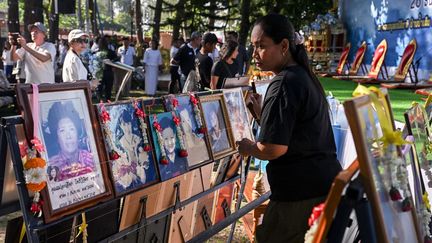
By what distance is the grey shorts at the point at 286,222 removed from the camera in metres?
2.38

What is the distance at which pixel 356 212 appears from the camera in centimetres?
169

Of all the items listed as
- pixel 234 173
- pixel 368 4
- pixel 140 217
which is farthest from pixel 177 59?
pixel 368 4

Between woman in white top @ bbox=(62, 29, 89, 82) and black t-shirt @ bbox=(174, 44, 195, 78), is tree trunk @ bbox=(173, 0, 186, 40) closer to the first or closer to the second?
black t-shirt @ bbox=(174, 44, 195, 78)

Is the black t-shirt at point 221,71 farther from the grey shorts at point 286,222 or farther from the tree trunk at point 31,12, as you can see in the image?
the tree trunk at point 31,12

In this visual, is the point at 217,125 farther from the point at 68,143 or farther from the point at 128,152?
the point at 68,143

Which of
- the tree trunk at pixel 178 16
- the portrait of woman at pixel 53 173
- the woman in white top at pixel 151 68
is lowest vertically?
the woman in white top at pixel 151 68

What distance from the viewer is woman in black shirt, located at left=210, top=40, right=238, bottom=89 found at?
636 centimetres

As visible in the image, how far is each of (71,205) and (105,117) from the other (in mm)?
503

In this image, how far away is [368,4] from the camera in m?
19.8

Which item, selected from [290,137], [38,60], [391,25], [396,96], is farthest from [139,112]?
[391,25]

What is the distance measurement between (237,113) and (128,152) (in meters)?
1.32

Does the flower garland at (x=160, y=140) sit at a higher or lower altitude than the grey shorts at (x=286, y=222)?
higher

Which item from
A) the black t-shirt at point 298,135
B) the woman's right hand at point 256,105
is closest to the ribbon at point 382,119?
the black t-shirt at point 298,135

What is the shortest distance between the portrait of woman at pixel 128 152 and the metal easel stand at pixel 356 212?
1358 millimetres
